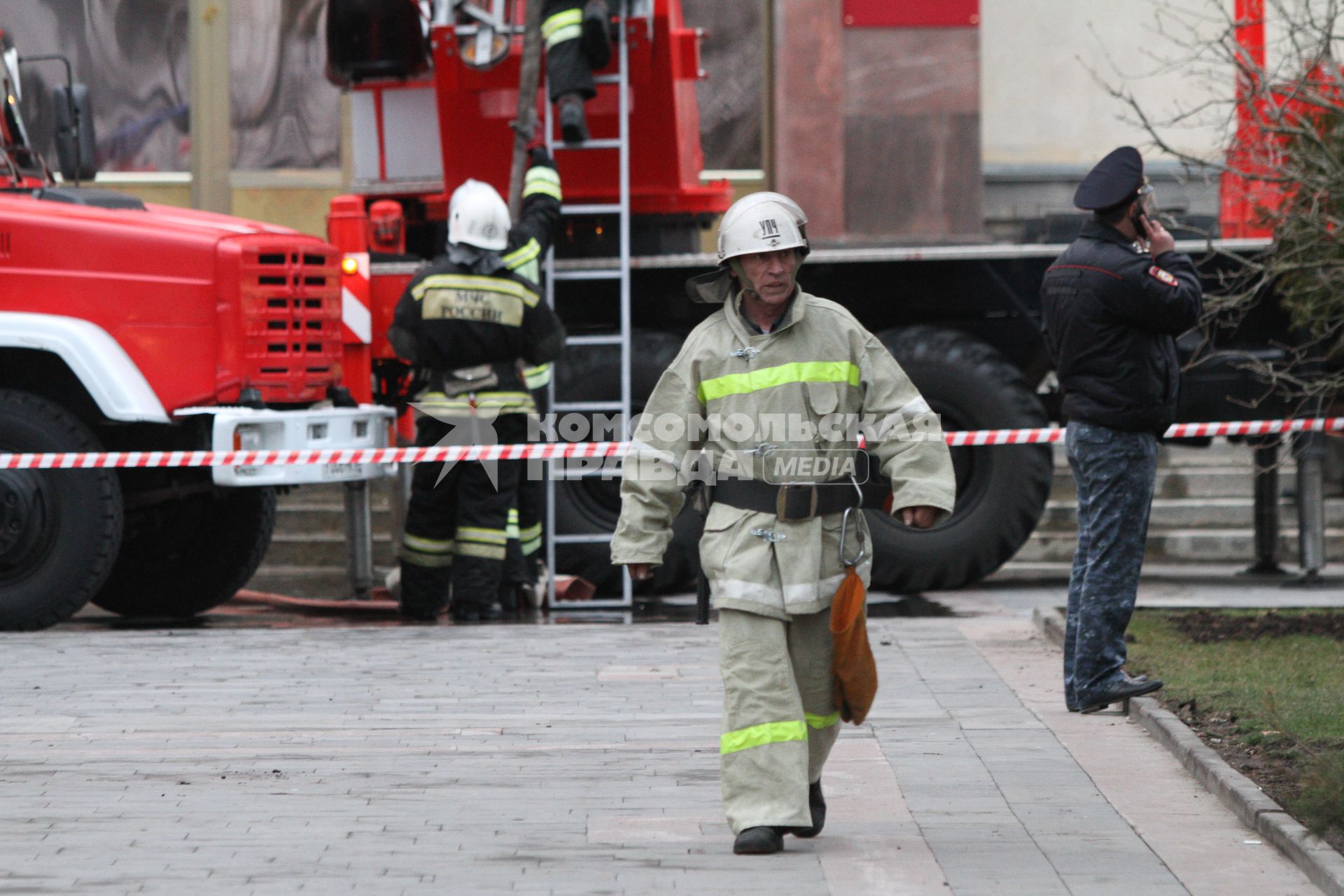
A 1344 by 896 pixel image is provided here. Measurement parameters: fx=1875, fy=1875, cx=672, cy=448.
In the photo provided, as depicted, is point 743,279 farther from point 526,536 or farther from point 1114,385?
point 526,536

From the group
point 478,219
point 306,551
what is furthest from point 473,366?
point 306,551

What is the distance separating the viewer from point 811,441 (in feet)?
15.8

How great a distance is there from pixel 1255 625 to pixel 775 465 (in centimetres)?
417

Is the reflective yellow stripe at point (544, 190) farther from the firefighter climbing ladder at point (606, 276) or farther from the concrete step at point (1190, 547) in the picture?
the concrete step at point (1190, 547)

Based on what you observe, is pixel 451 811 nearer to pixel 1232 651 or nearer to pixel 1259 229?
pixel 1232 651

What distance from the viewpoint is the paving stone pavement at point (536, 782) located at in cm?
448

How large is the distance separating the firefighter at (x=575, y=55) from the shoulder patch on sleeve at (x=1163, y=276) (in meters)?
3.97

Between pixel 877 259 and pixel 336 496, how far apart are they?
423cm

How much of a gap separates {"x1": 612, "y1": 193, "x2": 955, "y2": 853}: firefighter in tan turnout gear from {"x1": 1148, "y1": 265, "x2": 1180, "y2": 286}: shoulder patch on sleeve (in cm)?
157

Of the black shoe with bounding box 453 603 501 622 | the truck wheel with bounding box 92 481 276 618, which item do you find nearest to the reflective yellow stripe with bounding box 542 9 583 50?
the truck wheel with bounding box 92 481 276 618

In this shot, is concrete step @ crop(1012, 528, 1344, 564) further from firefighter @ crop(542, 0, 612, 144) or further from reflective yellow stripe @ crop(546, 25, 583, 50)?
reflective yellow stripe @ crop(546, 25, 583, 50)

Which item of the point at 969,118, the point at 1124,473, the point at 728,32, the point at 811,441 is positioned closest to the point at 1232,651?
the point at 1124,473

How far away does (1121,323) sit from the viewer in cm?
626

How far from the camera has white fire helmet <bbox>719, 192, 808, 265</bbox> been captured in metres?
4.80
